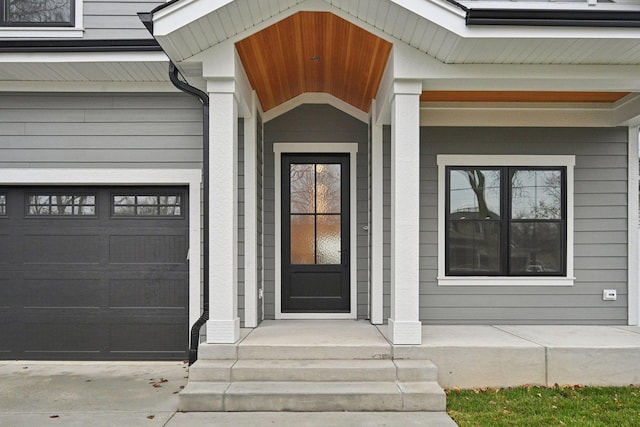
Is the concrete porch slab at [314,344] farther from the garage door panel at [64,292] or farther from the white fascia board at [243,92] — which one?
the white fascia board at [243,92]

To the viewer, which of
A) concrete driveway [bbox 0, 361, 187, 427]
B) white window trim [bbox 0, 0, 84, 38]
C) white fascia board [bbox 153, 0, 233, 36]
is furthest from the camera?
white window trim [bbox 0, 0, 84, 38]

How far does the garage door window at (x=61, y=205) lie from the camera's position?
208 inches

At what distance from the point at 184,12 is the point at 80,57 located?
1675 millimetres

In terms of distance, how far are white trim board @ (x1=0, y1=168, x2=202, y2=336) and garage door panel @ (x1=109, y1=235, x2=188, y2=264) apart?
197mm

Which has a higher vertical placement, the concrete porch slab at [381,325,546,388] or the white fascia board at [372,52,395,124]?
the white fascia board at [372,52,395,124]

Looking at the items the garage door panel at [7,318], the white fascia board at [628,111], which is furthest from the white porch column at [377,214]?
the garage door panel at [7,318]

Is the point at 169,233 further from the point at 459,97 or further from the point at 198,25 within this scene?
the point at 459,97

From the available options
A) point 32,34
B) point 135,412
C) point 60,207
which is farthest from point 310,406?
point 32,34

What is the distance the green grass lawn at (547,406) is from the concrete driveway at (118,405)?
0.29 m

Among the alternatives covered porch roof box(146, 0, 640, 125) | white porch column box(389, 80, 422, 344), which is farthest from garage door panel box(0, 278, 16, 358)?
white porch column box(389, 80, 422, 344)

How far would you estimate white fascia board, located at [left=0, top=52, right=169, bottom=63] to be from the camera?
4715mm

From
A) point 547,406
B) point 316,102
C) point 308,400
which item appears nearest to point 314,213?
point 316,102

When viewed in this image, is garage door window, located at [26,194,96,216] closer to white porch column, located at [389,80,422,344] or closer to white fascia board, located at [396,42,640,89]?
white porch column, located at [389,80,422,344]

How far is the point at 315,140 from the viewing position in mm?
5684
